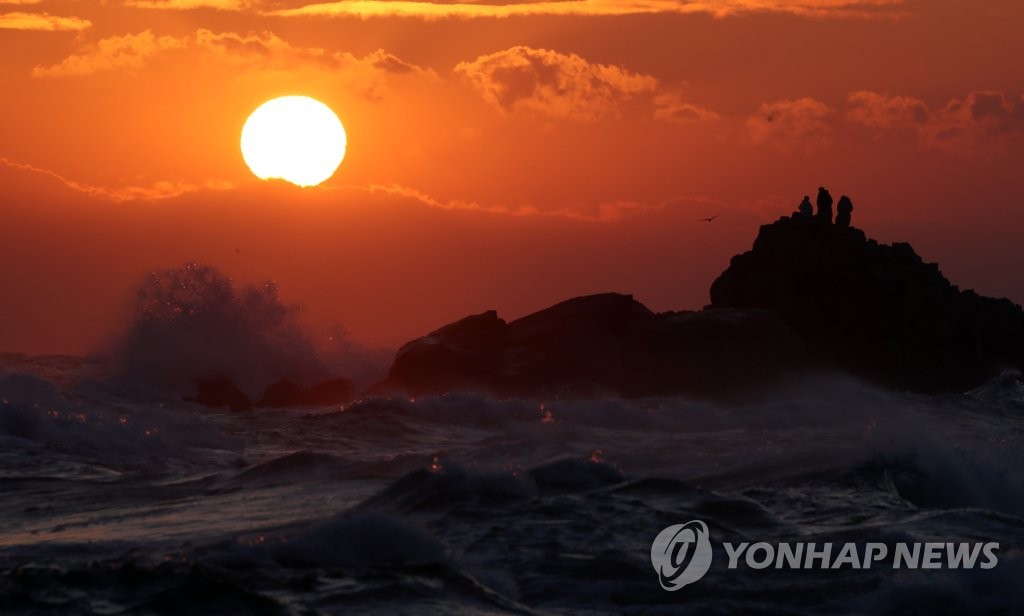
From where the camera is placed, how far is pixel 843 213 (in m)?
71.4

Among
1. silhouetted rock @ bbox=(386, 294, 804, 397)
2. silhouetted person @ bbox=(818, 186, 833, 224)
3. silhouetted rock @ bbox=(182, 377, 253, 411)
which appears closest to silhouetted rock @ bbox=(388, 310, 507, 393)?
silhouetted rock @ bbox=(386, 294, 804, 397)

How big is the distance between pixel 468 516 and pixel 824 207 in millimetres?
59061

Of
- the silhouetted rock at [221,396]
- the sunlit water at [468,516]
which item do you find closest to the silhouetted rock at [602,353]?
the silhouetted rock at [221,396]

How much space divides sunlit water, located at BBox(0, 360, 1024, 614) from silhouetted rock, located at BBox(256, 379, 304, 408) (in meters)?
23.3

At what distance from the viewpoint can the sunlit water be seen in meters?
11.6

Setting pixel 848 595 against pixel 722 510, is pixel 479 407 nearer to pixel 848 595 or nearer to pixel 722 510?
pixel 722 510

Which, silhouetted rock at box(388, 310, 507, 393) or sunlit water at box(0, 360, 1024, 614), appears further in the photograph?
silhouetted rock at box(388, 310, 507, 393)

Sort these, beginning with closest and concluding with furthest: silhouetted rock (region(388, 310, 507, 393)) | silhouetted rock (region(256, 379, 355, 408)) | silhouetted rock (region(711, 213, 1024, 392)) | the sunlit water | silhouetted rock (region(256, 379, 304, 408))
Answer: the sunlit water < silhouetted rock (region(256, 379, 304, 408)) < silhouetted rock (region(256, 379, 355, 408)) < silhouetted rock (region(388, 310, 507, 393)) < silhouetted rock (region(711, 213, 1024, 392))

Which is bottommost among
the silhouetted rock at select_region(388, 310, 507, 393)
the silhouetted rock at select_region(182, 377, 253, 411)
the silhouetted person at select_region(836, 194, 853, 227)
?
the silhouetted rock at select_region(182, 377, 253, 411)

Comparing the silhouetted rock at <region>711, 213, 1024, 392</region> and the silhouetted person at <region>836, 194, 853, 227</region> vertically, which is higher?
the silhouetted person at <region>836, 194, 853, 227</region>

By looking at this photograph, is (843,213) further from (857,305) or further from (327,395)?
(327,395)

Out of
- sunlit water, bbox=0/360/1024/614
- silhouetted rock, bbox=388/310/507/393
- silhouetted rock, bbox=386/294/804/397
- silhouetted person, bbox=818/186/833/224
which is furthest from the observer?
silhouetted person, bbox=818/186/833/224

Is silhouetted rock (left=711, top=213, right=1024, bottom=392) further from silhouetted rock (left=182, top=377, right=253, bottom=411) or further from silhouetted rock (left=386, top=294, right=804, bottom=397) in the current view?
silhouetted rock (left=182, top=377, right=253, bottom=411)

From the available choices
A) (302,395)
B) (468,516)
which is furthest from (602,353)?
(468,516)
